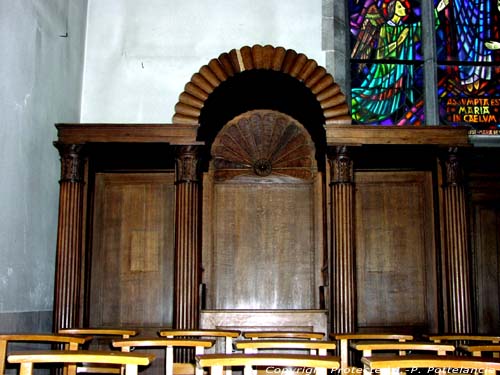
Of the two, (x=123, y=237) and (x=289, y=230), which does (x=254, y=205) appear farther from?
(x=123, y=237)

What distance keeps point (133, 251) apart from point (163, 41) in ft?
8.40

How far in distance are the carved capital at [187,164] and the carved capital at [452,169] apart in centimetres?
253

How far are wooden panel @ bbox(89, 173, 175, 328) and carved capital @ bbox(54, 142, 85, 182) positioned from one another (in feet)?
2.54

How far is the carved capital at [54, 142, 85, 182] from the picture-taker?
670 cm

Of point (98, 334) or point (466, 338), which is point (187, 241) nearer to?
point (98, 334)

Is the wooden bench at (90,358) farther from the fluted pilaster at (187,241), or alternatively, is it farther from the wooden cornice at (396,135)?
the wooden cornice at (396,135)

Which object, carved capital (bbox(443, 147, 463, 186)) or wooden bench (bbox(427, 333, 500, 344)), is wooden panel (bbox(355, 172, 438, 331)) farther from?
wooden bench (bbox(427, 333, 500, 344))

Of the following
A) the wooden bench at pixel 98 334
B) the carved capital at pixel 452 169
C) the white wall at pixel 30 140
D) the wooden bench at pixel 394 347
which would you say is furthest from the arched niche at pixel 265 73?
the wooden bench at pixel 394 347

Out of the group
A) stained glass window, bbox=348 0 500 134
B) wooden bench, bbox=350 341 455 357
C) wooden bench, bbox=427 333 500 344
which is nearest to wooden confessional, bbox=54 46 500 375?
stained glass window, bbox=348 0 500 134

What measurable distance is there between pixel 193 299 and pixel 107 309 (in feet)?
4.12

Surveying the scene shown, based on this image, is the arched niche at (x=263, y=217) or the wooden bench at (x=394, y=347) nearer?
the wooden bench at (x=394, y=347)

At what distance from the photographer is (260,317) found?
6473 millimetres

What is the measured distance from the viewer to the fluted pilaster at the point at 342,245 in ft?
21.2

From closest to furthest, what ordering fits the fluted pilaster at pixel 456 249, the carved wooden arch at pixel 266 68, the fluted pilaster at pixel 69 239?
the fluted pilaster at pixel 69 239 → the fluted pilaster at pixel 456 249 → the carved wooden arch at pixel 266 68
